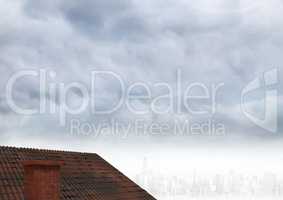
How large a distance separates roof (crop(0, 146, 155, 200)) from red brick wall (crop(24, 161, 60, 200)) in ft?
6.82

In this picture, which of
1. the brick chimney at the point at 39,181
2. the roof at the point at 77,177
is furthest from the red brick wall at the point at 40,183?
the roof at the point at 77,177

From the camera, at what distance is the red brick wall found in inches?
461

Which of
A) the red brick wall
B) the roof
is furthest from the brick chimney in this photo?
→ the roof

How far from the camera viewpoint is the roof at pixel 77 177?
1456cm

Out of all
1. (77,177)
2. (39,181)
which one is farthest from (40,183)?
(77,177)

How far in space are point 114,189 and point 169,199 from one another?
9622 centimetres

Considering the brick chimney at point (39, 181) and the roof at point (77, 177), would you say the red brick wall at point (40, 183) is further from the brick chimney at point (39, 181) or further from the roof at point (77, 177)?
the roof at point (77, 177)

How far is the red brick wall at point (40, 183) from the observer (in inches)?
461

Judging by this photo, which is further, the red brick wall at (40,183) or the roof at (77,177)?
the roof at (77,177)

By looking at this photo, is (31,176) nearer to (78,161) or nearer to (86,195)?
(86,195)

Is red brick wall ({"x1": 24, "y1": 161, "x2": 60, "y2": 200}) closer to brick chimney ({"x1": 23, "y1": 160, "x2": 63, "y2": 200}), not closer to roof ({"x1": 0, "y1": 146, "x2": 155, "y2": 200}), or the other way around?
brick chimney ({"x1": 23, "y1": 160, "x2": 63, "y2": 200})

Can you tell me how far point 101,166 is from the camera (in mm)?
19906

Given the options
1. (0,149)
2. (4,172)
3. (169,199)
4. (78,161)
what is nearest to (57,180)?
(4,172)

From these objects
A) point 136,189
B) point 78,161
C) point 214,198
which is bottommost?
point 214,198
